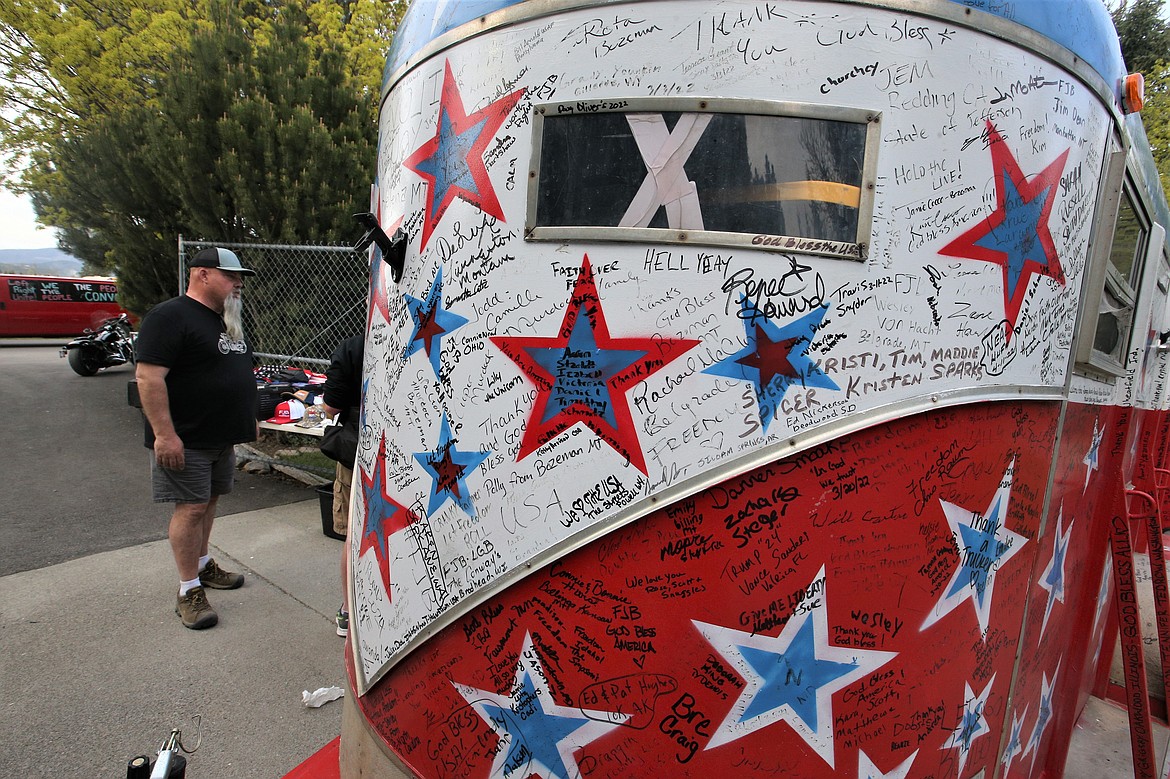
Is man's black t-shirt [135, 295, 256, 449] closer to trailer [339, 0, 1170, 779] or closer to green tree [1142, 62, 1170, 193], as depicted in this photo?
trailer [339, 0, 1170, 779]

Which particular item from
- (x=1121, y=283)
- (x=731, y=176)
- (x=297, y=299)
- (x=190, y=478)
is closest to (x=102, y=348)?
(x=297, y=299)

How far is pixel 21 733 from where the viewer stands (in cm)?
293

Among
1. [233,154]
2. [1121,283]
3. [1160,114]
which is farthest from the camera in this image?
[1160,114]

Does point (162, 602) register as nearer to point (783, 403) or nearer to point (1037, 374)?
point (783, 403)

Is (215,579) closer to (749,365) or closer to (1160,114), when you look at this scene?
(749,365)

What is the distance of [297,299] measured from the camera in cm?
832

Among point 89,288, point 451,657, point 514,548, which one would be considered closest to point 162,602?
point 451,657

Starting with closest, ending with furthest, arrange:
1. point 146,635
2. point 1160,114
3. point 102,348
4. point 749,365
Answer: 1. point 749,365
2. point 146,635
3. point 102,348
4. point 1160,114

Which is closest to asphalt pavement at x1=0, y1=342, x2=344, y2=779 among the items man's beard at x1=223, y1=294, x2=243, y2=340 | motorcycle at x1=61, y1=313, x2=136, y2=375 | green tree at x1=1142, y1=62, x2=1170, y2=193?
man's beard at x1=223, y1=294, x2=243, y2=340

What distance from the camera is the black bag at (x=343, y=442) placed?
3963 mm

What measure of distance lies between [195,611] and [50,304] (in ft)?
80.9

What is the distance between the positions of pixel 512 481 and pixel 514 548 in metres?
0.17

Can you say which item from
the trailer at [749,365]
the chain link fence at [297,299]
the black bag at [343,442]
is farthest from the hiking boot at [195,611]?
the chain link fence at [297,299]

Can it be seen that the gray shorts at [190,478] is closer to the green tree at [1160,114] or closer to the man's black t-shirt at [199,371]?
the man's black t-shirt at [199,371]
